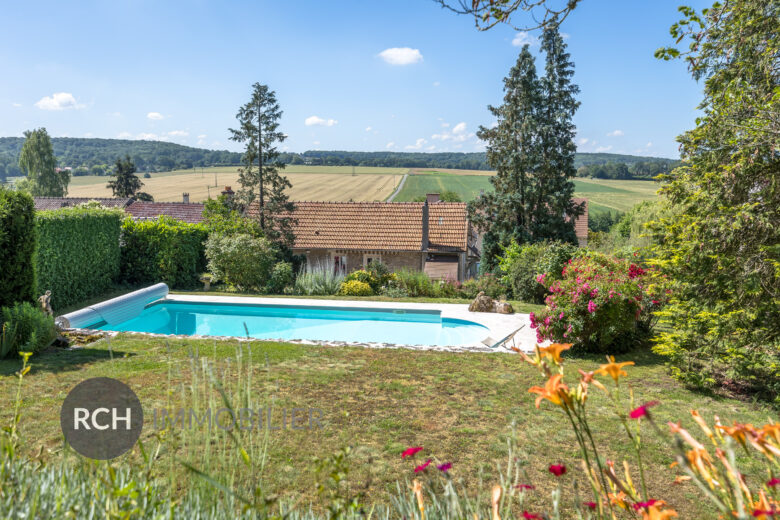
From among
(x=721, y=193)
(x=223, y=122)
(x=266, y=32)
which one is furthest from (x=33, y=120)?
(x=721, y=193)

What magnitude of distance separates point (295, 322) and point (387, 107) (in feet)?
55.8

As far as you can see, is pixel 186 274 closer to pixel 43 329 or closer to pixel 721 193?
pixel 43 329

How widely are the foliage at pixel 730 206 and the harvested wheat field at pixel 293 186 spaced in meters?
49.8

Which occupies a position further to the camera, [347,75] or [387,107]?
[387,107]

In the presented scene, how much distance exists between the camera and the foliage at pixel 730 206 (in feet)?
18.9


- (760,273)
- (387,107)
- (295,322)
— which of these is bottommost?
(295,322)

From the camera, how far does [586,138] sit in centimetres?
2420

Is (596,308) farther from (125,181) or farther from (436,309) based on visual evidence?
(125,181)

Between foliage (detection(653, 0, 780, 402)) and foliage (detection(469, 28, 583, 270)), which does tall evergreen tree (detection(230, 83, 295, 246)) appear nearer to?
foliage (detection(469, 28, 583, 270))

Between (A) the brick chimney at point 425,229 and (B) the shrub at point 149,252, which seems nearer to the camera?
(B) the shrub at point 149,252

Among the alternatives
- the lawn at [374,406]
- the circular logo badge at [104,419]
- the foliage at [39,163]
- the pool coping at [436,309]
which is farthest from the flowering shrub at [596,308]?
the foliage at [39,163]

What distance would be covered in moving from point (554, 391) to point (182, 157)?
10489 cm

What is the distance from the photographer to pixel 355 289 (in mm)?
16812

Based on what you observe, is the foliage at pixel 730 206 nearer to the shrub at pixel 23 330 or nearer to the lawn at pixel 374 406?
the lawn at pixel 374 406
